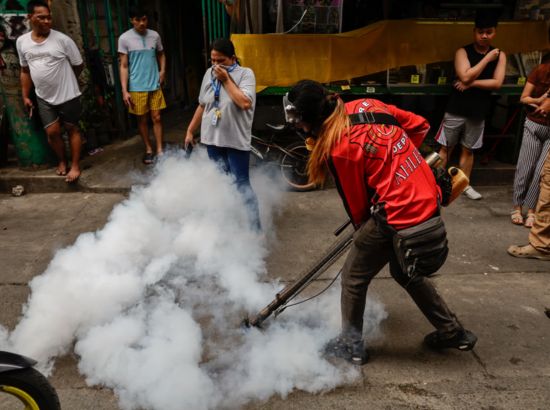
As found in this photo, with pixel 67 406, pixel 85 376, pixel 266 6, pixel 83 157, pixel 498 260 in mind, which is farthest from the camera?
pixel 83 157

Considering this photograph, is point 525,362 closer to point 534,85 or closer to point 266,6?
point 534,85

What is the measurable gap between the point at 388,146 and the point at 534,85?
3.20 metres

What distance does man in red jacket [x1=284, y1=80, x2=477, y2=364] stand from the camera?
8.12 ft

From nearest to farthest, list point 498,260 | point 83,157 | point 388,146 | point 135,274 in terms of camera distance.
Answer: point 388,146
point 135,274
point 498,260
point 83,157

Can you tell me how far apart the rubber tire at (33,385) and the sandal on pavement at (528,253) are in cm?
399

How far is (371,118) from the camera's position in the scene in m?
2.59

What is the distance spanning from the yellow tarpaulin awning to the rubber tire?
14.3 ft

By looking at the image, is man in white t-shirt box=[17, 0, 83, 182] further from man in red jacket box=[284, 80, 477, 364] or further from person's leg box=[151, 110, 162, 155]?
man in red jacket box=[284, 80, 477, 364]

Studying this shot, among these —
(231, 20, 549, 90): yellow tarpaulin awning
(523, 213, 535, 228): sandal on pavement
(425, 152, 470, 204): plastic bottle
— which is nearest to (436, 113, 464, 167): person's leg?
(231, 20, 549, 90): yellow tarpaulin awning

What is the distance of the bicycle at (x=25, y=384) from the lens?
214cm

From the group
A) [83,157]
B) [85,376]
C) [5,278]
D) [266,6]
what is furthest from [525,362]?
[83,157]

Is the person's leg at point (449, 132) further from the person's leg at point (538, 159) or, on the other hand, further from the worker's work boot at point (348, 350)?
the worker's work boot at point (348, 350)

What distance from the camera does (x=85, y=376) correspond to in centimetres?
294

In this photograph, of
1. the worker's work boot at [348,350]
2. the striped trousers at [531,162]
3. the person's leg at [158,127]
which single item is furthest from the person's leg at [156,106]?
the striped trousers at [531,162]
